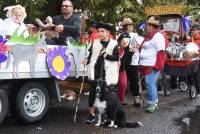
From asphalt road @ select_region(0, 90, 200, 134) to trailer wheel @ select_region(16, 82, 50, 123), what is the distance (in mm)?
186

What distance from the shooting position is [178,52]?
1575cm

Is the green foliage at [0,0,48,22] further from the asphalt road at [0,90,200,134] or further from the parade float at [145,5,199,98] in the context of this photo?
the parade float at [145,5,199,98]

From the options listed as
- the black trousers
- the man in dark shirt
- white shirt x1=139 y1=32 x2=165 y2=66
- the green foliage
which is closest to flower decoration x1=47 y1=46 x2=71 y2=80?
the man in dark shirt

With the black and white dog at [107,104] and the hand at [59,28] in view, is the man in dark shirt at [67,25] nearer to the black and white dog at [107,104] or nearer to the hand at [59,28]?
the hand at [59,28]

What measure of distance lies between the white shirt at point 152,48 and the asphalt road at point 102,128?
3.63ft

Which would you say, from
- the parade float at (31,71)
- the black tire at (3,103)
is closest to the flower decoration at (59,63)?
the parade float at (31,71)

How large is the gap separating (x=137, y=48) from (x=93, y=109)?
2.58 metres

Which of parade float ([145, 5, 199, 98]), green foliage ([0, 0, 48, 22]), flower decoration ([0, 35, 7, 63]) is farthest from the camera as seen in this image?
green foliage ([0, 0, 48, 22])

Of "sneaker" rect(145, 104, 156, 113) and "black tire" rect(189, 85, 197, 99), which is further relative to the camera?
"black tire" rect(189, 85, 197, 99)

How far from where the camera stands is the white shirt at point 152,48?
32.9ft

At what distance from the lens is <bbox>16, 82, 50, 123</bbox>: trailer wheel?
793 centimetres

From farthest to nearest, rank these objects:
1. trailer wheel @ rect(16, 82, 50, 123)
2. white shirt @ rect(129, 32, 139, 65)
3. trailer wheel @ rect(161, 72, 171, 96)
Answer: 1. trailer wheel @ rect(161, 72, 171, 96)
2. white shirt @ rect(129, 32, 139, 65)
3. trailer wheel @ rect(16, 82, 50, 123)

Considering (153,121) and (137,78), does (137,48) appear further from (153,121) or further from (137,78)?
(153,121)

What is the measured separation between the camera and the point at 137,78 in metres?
10.9
